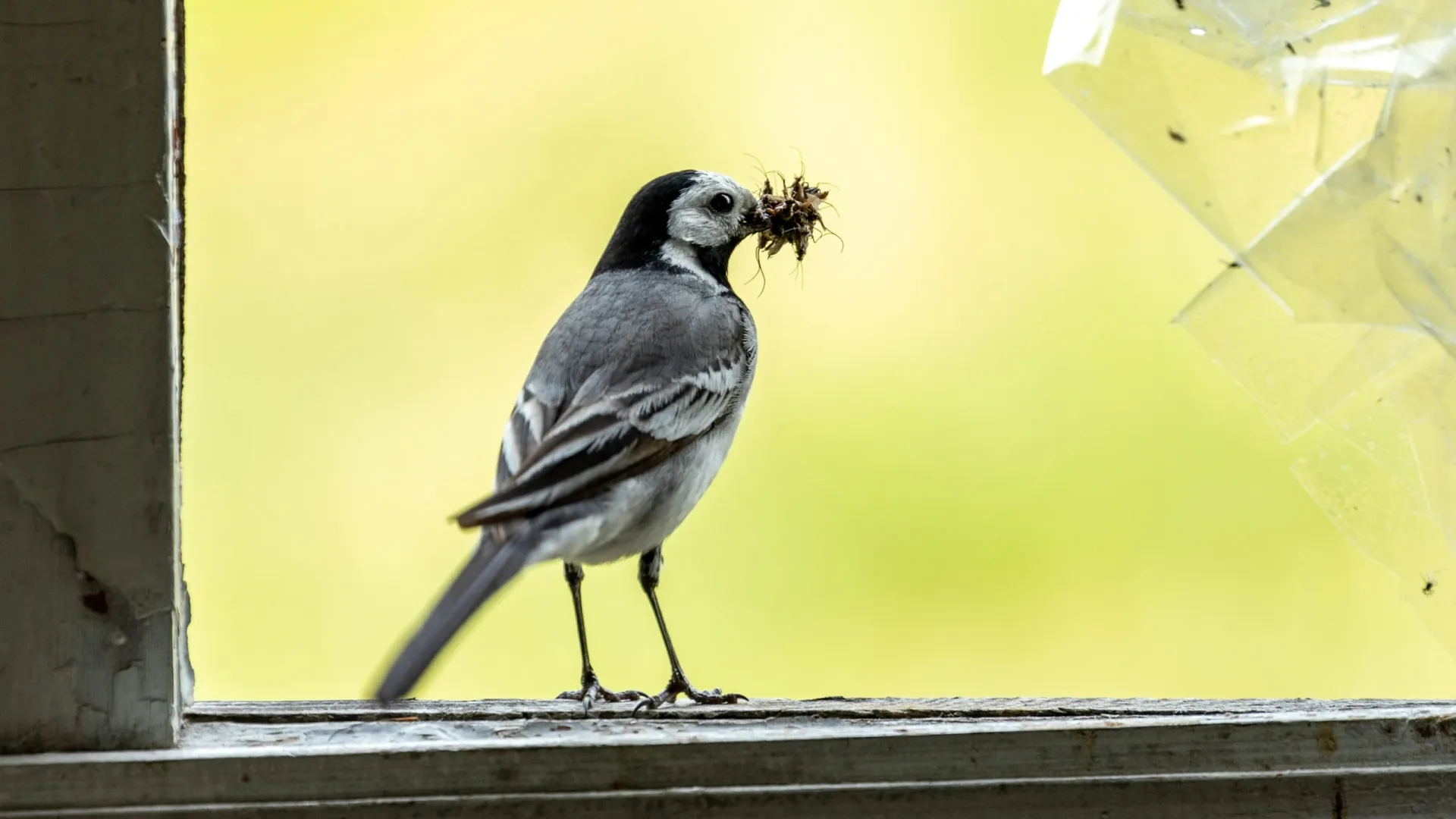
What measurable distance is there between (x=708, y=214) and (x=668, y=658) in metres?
0.65

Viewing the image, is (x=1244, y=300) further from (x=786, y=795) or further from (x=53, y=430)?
(x=53, y=430)

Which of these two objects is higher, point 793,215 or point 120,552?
point 793,215

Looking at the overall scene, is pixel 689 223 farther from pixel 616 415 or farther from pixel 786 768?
pixel 786 768

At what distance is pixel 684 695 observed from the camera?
1874 millimetres

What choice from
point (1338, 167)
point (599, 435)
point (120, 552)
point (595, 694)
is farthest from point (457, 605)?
point (1338, 167)

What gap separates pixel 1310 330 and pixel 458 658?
1.35 m

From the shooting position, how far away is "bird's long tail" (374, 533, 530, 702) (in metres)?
1.07

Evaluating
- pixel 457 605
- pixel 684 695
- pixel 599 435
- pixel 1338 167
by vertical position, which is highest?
pixel 1338 167

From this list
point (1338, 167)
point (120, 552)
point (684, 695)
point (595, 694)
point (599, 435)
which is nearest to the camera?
point (120, 552)

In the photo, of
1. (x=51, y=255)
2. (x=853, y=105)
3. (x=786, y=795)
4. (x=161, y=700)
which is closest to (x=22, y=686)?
(x=161, y=700)

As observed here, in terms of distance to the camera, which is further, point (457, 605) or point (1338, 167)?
point (1338, 167)

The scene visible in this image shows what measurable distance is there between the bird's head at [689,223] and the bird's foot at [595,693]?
24.1 inches

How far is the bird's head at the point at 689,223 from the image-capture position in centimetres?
202

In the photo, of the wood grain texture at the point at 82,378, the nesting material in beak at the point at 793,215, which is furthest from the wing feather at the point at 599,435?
the wood grain texture at the point at 82,378
